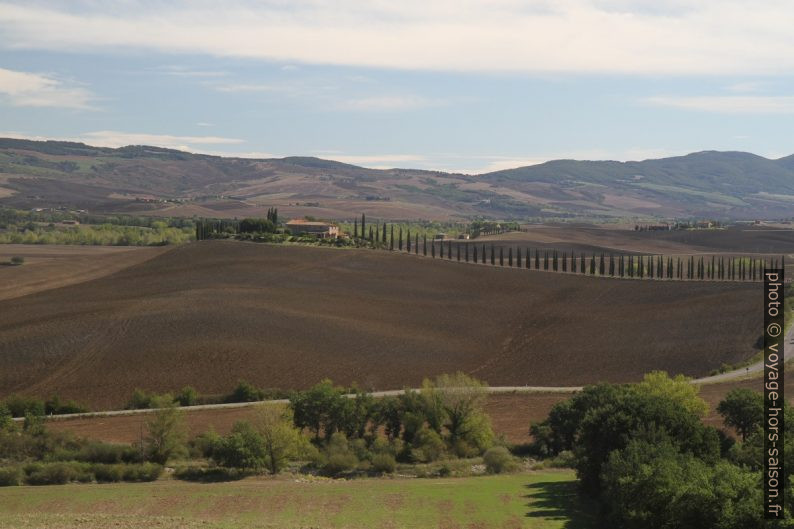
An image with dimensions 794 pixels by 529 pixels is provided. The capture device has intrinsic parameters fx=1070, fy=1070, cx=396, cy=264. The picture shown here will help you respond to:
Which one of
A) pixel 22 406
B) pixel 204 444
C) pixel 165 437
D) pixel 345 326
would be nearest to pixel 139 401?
pixel 22 406

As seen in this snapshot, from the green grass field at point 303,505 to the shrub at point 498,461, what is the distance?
10.8 feet

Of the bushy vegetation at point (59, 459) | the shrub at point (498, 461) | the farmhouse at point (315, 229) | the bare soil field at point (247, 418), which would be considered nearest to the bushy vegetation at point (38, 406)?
the bare soil field at point (247, 418)

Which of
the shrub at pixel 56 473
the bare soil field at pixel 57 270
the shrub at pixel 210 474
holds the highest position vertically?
the bare soil field at pixel 57 270

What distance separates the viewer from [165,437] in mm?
62938

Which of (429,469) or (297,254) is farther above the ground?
(297,254)

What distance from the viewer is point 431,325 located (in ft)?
366

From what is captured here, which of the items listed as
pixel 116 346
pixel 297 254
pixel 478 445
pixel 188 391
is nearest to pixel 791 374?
pixel 478 445

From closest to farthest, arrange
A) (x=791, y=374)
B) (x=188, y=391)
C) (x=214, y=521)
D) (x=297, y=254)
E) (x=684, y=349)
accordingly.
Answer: (x=214, y=521) < (x=188, y=391) < (x=791, y=374) < (x=684, y=349) < (x=297, y=254)

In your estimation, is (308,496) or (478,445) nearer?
(308,496)

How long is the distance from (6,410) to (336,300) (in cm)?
5142

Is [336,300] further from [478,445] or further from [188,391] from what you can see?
[478,445]

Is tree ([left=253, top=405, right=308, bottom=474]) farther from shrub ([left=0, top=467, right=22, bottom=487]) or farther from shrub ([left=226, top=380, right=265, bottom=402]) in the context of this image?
shrub ([left=226, top=380, right=265, bottom=402])

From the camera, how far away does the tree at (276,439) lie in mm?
61188

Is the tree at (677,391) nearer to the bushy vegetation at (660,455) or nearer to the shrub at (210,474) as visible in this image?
the bushy vegetation at (660,455)
